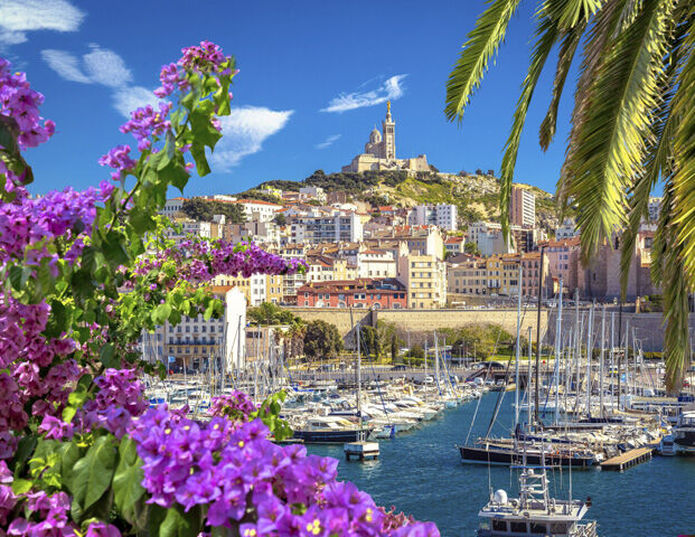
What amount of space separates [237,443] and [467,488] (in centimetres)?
2408

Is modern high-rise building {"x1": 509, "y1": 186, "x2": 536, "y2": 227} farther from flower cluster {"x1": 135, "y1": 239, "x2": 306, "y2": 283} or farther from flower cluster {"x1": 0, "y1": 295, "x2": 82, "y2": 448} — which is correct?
flower cluster {"x1": 0, "y1": 295, "x2": 82, "y2": 448}

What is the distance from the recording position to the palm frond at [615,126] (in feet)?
11.3

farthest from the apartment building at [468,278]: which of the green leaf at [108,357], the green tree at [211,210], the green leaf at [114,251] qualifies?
the green leaf at [114,251]

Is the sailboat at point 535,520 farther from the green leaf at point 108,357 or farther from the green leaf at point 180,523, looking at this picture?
the green leaf at point 180,523

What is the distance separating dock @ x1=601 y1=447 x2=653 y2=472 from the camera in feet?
89.2

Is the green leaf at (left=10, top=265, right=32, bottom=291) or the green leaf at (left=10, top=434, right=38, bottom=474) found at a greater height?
→ the green leaf at (left=10, top=265, right=32, bottom=291)

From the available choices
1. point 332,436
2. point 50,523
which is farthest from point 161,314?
point 332,436

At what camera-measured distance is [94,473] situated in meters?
1.92

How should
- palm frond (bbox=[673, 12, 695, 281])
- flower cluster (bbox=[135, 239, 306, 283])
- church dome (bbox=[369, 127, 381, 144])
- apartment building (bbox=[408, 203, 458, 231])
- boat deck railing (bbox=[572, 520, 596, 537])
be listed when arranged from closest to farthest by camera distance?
palm frond (bbox=[673, 12, 695, 281]) < flower cluster (bbox=[135, 239, 306, 283]) < boat deck railing (bbox=[572, 520, 596, 537]) < apartment building (bbox=[408, 203, 458, 231]) < church dome (bbox=[369, 127, 381, 144])

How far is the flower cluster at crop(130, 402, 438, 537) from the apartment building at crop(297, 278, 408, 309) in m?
63.1

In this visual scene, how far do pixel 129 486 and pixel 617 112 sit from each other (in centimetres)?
269

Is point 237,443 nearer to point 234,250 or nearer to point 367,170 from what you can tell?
point 234,250

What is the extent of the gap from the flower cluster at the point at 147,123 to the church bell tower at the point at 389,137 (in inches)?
6353

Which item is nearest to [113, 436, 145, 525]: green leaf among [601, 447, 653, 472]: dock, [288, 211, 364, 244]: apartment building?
[601, 447, 653, 472]: dock
